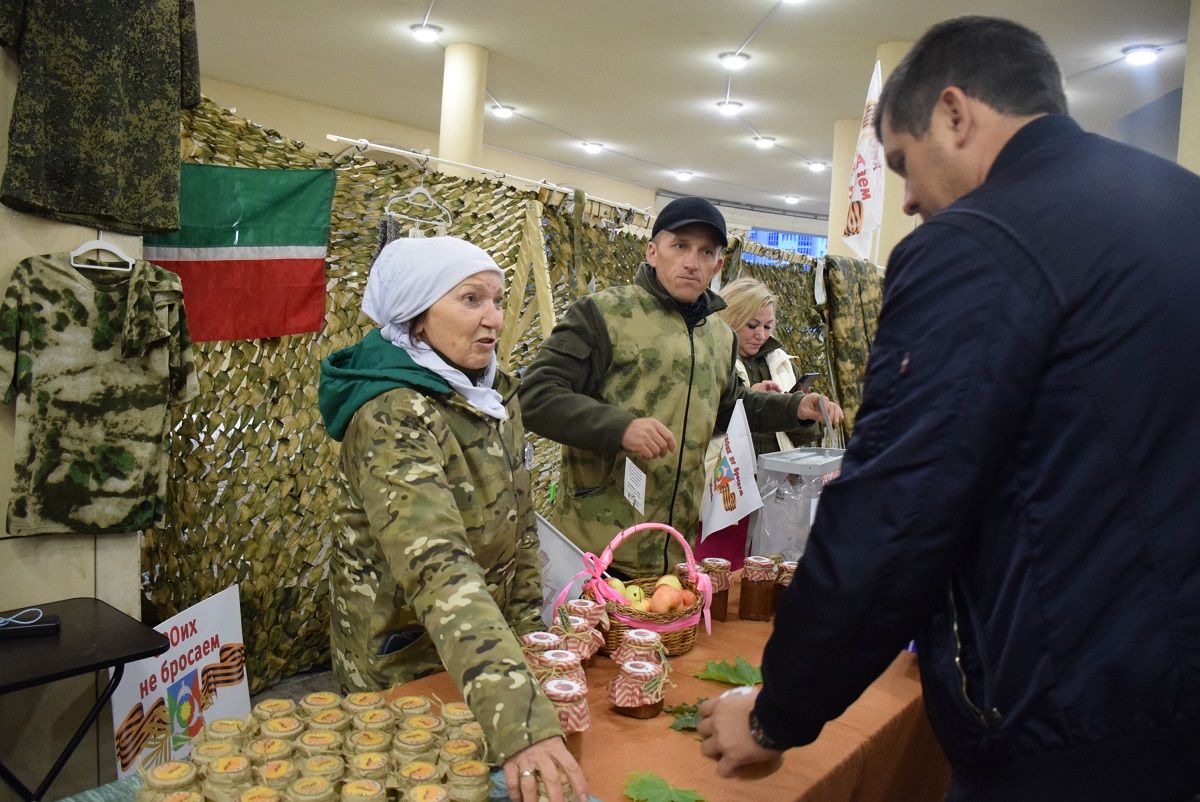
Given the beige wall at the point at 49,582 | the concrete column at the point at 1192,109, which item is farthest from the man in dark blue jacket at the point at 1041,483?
the concrete column at the point at 1192,109

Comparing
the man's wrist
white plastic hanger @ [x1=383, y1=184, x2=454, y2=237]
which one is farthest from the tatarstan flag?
the man's wrist

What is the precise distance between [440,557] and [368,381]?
44cm

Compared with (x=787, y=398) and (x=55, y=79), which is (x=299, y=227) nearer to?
(x=55, y=79)

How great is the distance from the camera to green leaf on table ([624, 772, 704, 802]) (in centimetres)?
126

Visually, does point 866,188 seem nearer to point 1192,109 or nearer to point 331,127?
point 1192,109

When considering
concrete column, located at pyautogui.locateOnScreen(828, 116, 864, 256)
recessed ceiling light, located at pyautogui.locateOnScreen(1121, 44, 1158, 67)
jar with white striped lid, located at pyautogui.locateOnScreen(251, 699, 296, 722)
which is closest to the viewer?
jar with white striped lid, located at pyautogui.locateOnScreen(251, 699, 296, 722)

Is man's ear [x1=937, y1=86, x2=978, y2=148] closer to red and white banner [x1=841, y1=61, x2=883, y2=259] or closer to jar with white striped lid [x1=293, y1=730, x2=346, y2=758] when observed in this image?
jar with white striped lid [x1=293, y1=730, x2=346, y2=758]

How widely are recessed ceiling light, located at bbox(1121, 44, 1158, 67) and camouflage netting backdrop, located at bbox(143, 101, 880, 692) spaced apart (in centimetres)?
580

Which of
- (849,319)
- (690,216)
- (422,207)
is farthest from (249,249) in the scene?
(849,319)

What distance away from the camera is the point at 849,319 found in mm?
5789

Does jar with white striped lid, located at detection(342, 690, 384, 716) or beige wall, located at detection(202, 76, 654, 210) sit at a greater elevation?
beige wall, located at detection(202, 76, 654, 210)

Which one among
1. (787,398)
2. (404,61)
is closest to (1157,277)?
(787,398)

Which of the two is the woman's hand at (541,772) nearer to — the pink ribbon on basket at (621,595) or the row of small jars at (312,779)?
the row of small jars at (312,779)

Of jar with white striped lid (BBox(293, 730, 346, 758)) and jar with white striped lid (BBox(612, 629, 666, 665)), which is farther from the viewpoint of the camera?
jar with white striped lid (BBox(612, 629, 666, 665))
